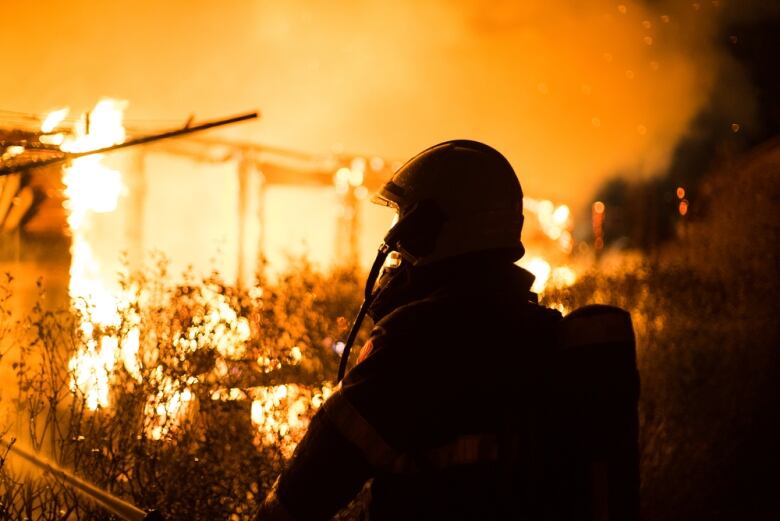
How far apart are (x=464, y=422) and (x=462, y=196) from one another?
2.22 feet

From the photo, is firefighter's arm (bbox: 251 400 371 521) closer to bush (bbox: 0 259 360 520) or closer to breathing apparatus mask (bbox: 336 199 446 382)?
breathing apparatus mask (bbox: 336 199 446 382)

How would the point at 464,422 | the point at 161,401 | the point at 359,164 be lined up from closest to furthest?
the point at 464,422
the point at 161,401
the point at 359,164

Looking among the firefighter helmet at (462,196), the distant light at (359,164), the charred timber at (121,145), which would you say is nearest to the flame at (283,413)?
the charred timber at (121,145)

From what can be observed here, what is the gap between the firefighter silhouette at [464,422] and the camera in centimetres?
193

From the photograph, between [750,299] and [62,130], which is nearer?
[62,130]

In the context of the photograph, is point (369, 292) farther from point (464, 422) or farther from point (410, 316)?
point (464, 422)

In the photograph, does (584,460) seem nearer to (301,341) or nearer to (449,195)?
(449,195)

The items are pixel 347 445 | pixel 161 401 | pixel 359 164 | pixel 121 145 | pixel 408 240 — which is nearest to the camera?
pixel 347 445

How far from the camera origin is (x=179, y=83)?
25391 millimetres

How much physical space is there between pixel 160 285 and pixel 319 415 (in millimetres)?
4130

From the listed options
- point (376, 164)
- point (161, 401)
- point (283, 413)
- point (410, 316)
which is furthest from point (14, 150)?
point (376, 164)

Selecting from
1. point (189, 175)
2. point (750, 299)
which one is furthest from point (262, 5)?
point (750, 299)

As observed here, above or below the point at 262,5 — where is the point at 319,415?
below

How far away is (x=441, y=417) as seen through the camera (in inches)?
78.4
